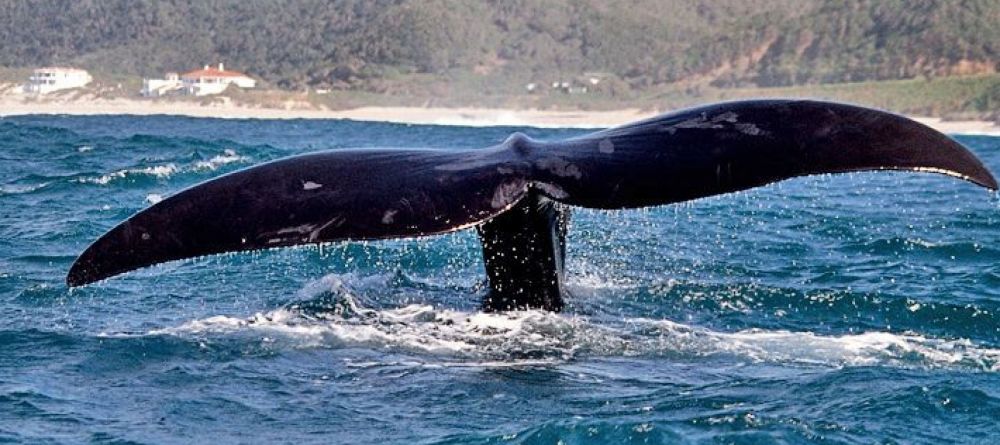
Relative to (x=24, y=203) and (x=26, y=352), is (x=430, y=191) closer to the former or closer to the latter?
(x=26, y=352)

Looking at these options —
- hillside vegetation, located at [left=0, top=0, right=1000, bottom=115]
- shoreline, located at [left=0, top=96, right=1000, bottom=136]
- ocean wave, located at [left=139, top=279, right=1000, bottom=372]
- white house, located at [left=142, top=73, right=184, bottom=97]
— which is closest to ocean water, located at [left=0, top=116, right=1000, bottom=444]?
ocean wave, located at [left=139, top=279, right=1000, bottom=372]

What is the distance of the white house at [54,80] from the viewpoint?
370 feet

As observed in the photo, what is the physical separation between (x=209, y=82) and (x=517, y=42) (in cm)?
2765

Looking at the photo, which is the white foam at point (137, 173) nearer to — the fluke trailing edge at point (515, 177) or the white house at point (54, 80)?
the fluke trailing edge at point (515, 177)

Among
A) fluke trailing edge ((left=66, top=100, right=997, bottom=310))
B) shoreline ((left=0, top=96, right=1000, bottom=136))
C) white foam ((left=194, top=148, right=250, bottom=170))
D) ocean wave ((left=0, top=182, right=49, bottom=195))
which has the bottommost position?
shoreline ((left=0, top=96, right=1000, bottom=136))

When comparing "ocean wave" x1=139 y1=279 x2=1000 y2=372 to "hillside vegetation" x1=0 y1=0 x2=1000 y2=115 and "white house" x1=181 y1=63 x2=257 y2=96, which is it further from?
"white house" x1=181 y1=63 x2=257 y2=96

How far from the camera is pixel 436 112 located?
101 meters

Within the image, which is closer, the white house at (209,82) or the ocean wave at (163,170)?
the ocean wave at (163,170)

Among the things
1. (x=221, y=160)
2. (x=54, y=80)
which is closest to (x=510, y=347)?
(x=221, y=160)

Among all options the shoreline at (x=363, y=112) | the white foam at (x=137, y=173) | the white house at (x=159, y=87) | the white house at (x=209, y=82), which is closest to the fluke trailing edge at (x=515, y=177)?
the white foam at (x=137, y=173)

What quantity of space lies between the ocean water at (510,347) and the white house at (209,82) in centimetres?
9754

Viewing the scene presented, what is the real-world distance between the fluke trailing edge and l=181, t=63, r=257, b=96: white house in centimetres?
10257

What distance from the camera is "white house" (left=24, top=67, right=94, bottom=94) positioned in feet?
370

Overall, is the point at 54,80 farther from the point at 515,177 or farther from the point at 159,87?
the point at 515,177
